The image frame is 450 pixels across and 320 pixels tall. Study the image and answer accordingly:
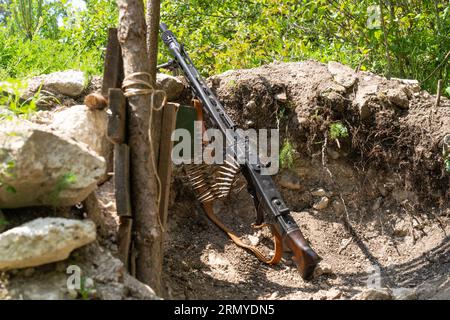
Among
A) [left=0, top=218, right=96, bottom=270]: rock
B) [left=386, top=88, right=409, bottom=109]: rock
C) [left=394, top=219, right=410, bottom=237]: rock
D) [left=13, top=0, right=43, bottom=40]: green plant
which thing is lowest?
[left=394, top=219, right=410, bottom=237]: rock

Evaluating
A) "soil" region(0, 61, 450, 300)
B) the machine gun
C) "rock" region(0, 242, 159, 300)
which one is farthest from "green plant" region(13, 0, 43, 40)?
"rock" region(0, 242, 159, 300)

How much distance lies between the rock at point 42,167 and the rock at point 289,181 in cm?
240

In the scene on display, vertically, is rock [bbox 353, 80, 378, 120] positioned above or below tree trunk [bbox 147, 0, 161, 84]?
below

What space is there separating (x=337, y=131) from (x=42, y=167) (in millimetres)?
2855

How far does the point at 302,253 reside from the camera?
435cm


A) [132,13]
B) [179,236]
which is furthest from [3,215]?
[179,236]

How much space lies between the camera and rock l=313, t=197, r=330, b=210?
18.0 feet

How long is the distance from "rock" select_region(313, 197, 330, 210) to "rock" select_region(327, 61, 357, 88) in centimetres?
99

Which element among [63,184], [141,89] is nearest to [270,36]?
[141,89]

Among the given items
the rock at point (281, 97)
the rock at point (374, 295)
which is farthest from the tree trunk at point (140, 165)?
the rock at point (281, 97)

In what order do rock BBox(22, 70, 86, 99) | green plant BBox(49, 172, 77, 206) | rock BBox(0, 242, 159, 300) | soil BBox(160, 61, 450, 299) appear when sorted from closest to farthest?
1. rock BBox(0, 242, 159, 300)
2. green plant BBox(49, 172, 77, 206)
3. soil BBox(160, 61, 450, 299)
4. rock BBox(22, 70, 86, 99)

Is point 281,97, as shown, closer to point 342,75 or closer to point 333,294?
point 342,75

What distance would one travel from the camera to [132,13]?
3.91 m

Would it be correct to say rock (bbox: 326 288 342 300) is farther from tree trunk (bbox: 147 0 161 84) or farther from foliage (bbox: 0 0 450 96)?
foliage (bbox: 0 0 450 96)
